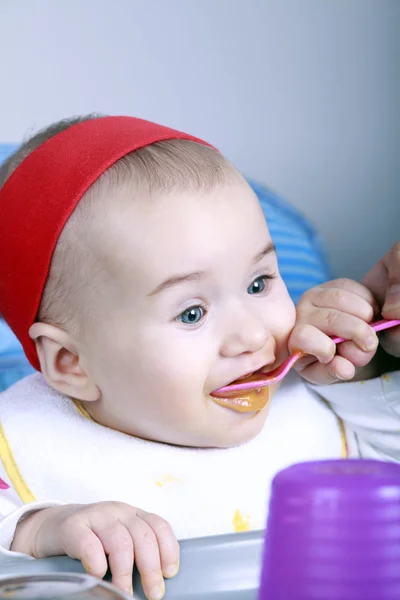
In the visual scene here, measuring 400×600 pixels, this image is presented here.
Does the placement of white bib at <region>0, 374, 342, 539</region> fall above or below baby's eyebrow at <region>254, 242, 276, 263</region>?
below

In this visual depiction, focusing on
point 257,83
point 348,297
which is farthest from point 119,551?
point 257,83

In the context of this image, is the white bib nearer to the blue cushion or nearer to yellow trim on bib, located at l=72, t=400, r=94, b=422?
yellow trim on bib, located at l=72, t=400, r=94, b=422

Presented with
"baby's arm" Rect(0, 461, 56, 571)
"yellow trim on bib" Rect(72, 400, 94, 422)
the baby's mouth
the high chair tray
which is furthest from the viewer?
"yellow trim on bib" Rect(72, 400, 94, 422)

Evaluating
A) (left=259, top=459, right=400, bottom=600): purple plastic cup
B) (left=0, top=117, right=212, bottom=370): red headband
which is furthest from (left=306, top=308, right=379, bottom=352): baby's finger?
(left=259, top=459, right=400, bottom=600): purple plastic cup

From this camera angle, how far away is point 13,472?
0.88 m

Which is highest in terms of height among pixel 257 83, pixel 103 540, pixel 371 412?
pixel 257 83

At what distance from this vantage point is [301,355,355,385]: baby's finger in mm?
837

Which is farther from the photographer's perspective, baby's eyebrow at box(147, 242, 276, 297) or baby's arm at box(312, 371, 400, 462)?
baby's arm at box(312, 371, 400, 462)

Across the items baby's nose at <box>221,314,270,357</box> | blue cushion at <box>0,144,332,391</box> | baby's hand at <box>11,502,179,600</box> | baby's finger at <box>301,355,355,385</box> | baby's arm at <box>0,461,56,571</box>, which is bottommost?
blue cushion at <box>0,144,332,391</box>

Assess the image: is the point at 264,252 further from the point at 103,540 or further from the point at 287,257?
the point at 287,257

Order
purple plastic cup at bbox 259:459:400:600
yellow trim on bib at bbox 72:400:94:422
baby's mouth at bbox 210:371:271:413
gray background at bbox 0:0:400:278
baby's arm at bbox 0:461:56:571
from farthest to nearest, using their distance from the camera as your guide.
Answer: gray background at bbox 0:0:400:278 < yellow trim on bib at bbox 72:400:94:422 < baby's mouth at bbox 210:371:271:413 < baby's arm at bbox 0:461:56:571 < purple plastic cup at bbox 259:459:400:600

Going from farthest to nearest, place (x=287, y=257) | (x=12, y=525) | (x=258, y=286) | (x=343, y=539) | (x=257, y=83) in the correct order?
(x=257, y=83) < (x=287, y=257) < (x=258, y=286) < (x=12, y=525) < (x=343, y=539)

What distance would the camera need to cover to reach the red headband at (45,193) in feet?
2.77

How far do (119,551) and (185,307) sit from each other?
0.85 ft
